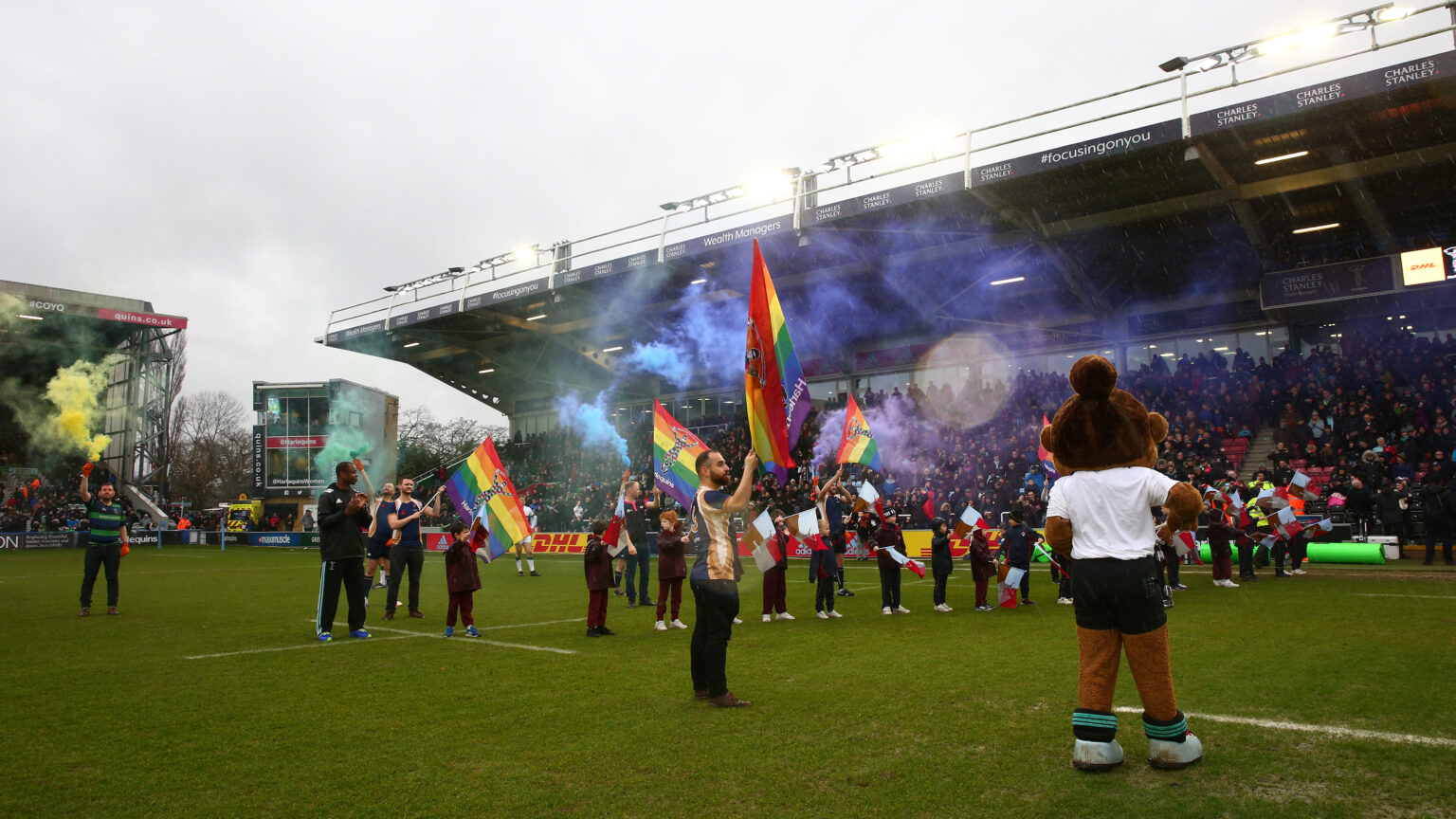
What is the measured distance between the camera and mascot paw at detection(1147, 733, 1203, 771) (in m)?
4.18

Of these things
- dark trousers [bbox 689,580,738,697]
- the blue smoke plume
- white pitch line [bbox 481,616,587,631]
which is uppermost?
the blue smoke plume

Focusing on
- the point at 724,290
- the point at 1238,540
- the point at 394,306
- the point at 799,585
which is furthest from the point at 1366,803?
the point at 394,306

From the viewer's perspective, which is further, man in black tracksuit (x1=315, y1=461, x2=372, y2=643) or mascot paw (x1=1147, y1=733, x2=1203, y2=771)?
man in black tracksuit (x1=315, y1=461, x2=372, y2=643)

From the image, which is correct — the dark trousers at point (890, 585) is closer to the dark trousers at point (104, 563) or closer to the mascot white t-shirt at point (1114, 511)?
the mascot white t-shirt at point (1114, 511)

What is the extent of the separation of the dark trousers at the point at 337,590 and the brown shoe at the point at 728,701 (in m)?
5.27

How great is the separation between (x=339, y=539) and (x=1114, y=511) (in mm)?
8149

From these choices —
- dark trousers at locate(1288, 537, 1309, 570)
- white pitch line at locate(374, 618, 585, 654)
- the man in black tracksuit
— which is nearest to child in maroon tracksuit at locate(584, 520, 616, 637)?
white pitch line at locate(374, 618, 585, 654)

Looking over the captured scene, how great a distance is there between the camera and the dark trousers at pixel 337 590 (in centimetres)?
946

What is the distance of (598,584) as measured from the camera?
394 inches

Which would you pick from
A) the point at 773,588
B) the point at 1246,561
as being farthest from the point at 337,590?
the point at 1246,561

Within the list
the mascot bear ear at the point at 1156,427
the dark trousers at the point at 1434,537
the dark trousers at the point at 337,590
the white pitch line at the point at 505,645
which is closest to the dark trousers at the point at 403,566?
the white pitch line at the point at 505,645

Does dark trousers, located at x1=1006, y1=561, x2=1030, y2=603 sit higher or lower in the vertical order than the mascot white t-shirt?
lower

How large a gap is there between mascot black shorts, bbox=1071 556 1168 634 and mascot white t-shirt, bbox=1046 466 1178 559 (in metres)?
0.05

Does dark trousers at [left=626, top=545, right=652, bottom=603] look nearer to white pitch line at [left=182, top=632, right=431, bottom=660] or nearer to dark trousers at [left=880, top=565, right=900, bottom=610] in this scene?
dark trousers at [left=880, top=565, right=900, bottom=610]
